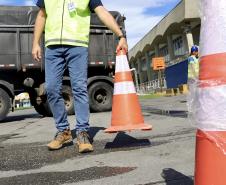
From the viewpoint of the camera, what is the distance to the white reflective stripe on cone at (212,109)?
7.84 feet

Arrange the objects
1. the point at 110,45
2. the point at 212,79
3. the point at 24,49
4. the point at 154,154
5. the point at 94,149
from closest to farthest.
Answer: the point at 212,79, the point at 154,154, the point at 94,149, the point at 24,49, the point at 110,45

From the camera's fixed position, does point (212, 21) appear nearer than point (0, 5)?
Yes

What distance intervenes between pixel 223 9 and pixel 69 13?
10.4 feet

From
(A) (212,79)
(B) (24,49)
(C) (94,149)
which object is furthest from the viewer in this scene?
(B) (24,49)

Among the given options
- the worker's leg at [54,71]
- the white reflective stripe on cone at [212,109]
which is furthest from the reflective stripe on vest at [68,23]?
the white reflective stripe on cone at [212,109]

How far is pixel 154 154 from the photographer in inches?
184

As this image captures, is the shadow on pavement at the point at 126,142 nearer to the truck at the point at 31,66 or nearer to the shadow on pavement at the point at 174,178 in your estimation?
the shadow on pavement at the point at 174,178

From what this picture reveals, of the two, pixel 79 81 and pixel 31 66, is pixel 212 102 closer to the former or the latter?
pixel 79 81

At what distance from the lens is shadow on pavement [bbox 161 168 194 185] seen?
11.2 ft

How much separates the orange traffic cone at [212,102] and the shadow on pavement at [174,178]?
3.25ft

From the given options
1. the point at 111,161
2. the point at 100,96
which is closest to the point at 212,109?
the point at 111,161

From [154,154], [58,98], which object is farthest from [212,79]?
[58,98]

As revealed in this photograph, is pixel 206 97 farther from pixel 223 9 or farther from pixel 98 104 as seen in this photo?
pixel 98 104

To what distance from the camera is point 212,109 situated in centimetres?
242
